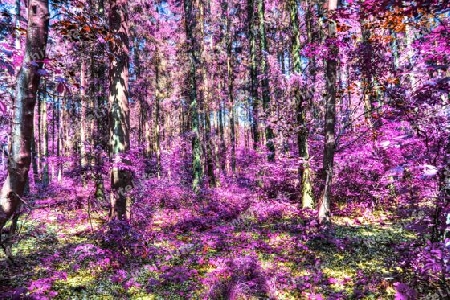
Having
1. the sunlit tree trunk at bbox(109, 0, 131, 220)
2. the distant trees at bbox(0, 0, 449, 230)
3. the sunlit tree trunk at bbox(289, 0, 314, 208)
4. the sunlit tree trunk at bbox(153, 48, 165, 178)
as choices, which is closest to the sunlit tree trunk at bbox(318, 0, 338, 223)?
the distant trees at bbox(0, 0, 449, 230)

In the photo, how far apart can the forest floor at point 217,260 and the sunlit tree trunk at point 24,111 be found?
1.33 m

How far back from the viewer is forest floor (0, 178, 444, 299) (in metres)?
5.05

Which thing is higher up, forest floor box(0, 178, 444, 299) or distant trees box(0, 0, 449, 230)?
distant trees box(0, 0, 449, 230)

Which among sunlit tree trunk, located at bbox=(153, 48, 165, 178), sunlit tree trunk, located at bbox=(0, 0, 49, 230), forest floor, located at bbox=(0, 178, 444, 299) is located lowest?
forest floor, located at bbox=(0, 178, 444, 299)

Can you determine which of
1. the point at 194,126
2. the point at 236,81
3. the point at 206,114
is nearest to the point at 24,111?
the point at 194,126

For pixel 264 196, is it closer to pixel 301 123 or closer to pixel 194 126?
pixel 301 123

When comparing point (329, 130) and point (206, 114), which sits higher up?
point (206, 114)

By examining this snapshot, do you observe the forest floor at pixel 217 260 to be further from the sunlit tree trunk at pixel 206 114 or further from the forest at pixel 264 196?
the sunlit tree trunk at pixel 206 114

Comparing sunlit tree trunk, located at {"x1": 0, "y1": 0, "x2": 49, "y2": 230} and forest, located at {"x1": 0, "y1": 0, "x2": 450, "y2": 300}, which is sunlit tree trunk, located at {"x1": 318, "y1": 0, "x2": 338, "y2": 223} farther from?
sunlit tree trunk, located at {"x1": 0, "y1": 0, "x2": 49, "y2": 230}

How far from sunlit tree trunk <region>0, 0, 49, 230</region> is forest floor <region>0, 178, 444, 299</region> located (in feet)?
4.35

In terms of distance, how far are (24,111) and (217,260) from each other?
5.26 meters

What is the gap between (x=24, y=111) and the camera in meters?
2.23

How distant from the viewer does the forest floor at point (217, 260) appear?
5.05 m

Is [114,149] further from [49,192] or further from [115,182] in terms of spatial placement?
[49,192]
